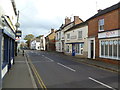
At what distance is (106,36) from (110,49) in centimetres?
176

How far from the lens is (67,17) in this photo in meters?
46.4

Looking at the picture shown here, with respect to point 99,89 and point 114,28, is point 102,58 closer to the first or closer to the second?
point 114,28

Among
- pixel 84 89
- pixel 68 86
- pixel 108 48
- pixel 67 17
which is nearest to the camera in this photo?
pixel 84 89

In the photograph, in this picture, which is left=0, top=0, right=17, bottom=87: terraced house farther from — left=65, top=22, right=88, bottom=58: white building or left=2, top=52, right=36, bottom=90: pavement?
left=65, top=22, right=88, bottom=58: white building

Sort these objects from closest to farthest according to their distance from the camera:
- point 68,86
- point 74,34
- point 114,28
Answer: point 68,86 → point 114,28 → point 74,34

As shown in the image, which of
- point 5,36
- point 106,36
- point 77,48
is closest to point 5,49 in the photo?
point 5,36

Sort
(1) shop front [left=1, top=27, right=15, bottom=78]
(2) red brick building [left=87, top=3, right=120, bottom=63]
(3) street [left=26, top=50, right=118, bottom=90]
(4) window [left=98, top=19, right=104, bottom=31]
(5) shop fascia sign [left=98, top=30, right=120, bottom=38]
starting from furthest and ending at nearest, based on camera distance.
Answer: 1. (4) window [left=98, top=19, right=104, bottom=31]
2. (2) red brick building [left=87, top=3, right=120, bottom=63]
3. (5) shop fascia sign [left=98, top=30, right=120, bottom=38]
4. (1) shop front [left=1, top=27, right=15, bottom=78]
5. (3) street [left=26, top=50, right=118, bottom=90]

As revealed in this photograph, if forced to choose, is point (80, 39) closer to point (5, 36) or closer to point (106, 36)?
point (106, 36)

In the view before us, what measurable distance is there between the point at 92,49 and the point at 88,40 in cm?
175

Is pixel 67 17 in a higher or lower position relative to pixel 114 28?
higher

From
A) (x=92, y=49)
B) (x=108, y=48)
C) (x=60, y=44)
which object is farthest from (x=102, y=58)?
(x=60, y=44)

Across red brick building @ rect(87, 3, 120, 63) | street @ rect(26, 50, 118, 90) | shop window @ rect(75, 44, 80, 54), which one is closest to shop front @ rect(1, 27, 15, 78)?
street @ rect(26, 50, 118, 90)

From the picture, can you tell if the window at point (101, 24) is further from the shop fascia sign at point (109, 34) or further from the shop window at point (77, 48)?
the shop window at point (77, 48)

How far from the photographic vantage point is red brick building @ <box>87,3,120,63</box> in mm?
17352
